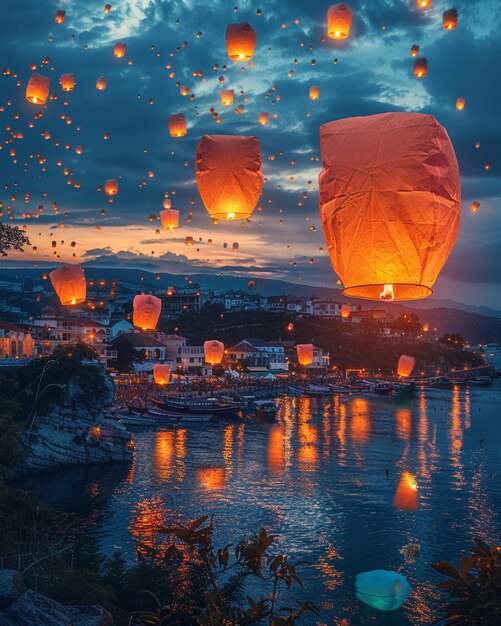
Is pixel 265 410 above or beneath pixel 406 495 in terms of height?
beneath

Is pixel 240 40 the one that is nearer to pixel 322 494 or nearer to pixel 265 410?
pixel 322 494

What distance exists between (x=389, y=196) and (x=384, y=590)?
15599 millimetres

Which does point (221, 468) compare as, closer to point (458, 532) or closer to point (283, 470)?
point (283, 470)

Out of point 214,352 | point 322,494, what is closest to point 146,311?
point 214,352

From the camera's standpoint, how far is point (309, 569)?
18.0 m

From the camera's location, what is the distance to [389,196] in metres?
2.66

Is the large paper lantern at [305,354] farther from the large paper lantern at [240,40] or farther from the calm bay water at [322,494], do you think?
the large paper lantern at [240,40]

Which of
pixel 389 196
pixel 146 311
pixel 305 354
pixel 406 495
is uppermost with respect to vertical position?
pixel 389 196

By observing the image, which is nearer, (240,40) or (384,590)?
(240,40)

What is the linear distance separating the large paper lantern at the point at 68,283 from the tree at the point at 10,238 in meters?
10.2

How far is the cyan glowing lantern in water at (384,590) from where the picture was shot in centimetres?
1565

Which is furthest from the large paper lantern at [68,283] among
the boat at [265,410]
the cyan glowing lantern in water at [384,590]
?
the boat at [265,410]

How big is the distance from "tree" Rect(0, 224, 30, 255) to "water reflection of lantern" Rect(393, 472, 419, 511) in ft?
57.0

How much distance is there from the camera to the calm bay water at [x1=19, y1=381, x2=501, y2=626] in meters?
18.6
